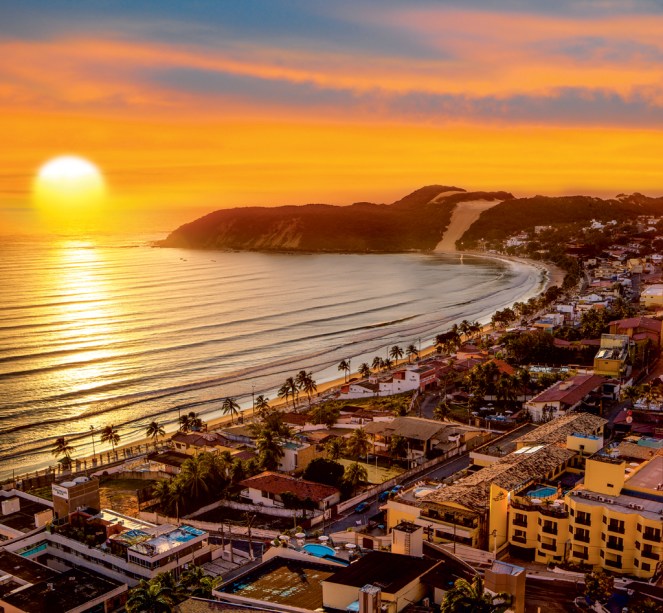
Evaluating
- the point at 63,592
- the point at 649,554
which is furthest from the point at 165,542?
the point at 649,554

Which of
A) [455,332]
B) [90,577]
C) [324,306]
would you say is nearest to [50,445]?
[90,577]

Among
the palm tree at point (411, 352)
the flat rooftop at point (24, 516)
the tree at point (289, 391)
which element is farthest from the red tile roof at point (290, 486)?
the palm tree at point (411, 352)

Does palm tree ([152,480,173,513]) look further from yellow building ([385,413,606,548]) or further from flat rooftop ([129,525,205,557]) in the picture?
yellow building ([385,413,606,548])

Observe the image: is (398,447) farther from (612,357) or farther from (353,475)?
(612,357)

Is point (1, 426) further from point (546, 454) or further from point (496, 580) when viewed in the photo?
point (496, 580)

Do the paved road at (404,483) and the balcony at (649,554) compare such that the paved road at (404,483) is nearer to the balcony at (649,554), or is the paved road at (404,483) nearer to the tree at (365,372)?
the balcony at (649,554)
